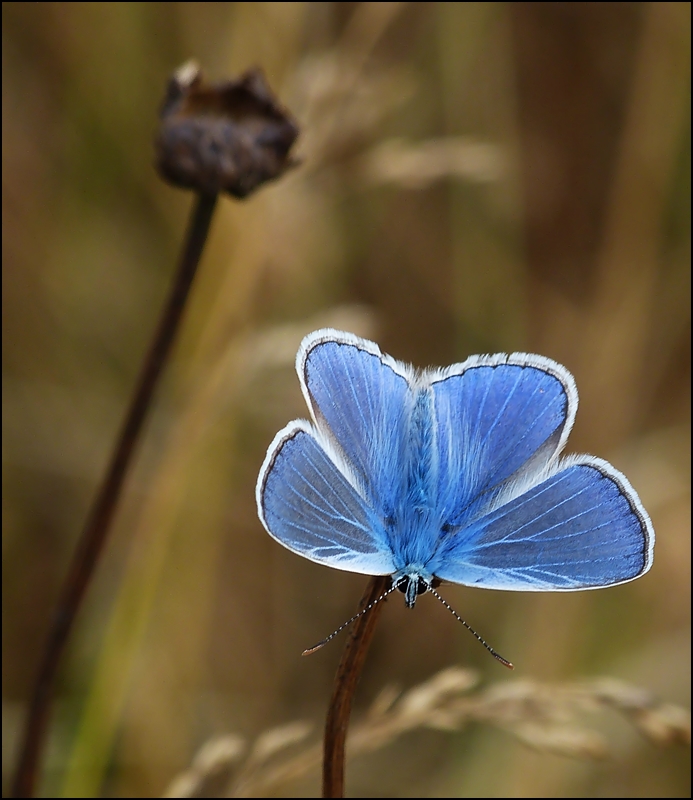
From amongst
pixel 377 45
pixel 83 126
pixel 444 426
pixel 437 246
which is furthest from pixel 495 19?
pixel 444 426

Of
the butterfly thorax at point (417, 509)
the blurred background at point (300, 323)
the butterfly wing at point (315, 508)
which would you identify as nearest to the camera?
the butterfly wing at point (315, 508)

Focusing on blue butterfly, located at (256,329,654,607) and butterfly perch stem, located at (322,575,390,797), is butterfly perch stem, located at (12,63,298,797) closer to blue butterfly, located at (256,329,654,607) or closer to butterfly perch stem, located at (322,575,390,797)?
blue butterfly, located at (256,329,654,607)

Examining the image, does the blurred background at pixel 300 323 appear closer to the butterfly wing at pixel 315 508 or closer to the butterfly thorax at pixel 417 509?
the butterfly thorax at pixel 417 509

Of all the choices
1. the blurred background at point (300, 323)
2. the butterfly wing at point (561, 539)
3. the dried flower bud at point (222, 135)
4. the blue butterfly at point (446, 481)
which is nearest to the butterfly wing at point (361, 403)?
the blue butterfly at point (446, 481)

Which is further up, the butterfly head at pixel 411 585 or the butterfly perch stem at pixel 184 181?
the butterfly perch stem at pixel 184 181

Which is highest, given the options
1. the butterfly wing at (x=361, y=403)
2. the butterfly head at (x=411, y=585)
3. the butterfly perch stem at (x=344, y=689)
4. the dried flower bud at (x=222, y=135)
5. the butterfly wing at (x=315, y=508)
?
the dried flower bud at (x=222, y=135)

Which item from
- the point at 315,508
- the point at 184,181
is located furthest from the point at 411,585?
the point at 184,181

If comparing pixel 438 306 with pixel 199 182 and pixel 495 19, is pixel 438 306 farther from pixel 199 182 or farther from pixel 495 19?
pixel 199 182
